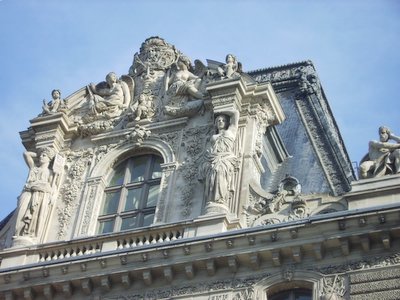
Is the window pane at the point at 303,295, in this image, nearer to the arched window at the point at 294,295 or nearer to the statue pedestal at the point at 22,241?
the arched window at the point at 294,295

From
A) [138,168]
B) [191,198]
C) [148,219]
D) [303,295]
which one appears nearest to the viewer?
[303,295]

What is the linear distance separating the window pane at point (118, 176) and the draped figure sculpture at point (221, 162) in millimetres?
2571

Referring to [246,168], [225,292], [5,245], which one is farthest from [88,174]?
[225,292]

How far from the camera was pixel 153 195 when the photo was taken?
2527 centimetres

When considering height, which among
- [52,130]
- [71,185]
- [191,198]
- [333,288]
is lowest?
[333,288]

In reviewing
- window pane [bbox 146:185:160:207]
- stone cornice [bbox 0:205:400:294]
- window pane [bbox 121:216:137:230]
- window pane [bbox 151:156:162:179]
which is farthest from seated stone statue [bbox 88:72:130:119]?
stone cornice [bbox 0:205:400:294]

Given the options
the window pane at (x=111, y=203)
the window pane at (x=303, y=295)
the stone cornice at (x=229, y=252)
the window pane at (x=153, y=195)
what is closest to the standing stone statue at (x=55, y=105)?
the window pane at (x=111, y=203)

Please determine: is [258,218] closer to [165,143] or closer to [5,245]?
[165,143]

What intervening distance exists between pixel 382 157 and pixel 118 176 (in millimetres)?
6966

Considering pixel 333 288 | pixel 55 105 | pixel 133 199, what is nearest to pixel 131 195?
pixel 133 199

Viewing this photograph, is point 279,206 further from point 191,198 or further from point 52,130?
point 52,130

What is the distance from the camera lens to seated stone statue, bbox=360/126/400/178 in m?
22.3

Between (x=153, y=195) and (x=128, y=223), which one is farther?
(x=153, y=195)

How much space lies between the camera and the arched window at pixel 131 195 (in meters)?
25.0
